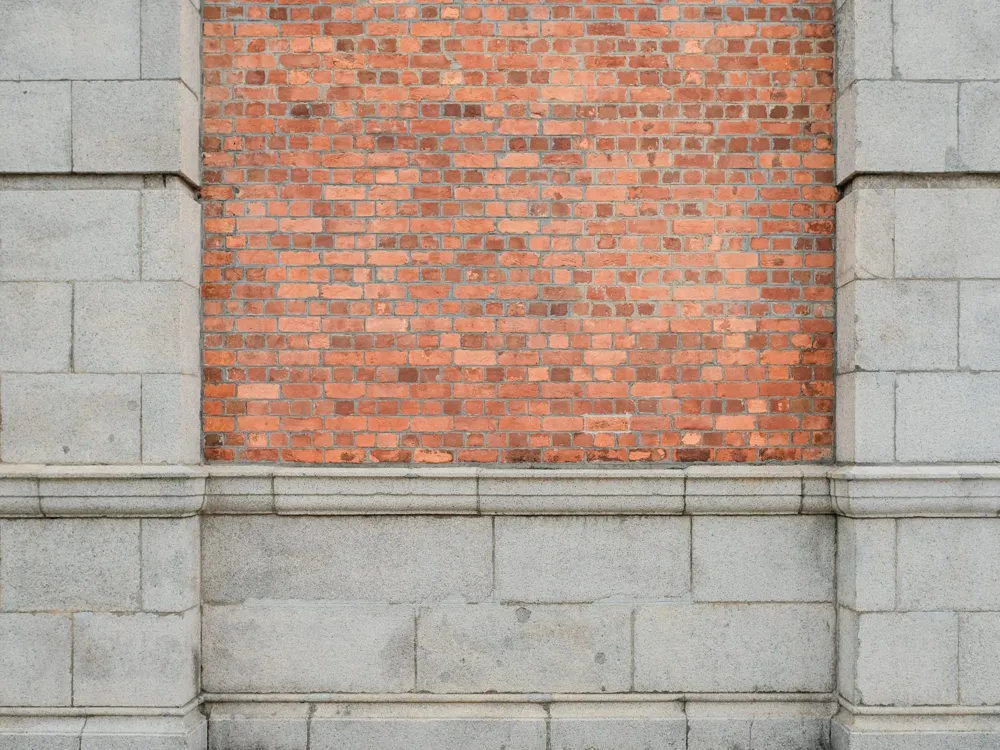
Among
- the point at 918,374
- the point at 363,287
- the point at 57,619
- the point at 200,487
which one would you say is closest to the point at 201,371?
the point at 200,487

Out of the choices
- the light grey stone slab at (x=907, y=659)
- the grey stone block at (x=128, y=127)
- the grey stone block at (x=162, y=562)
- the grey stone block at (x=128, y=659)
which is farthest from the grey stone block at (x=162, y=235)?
the light grey stone slab at (x=907, y=659)

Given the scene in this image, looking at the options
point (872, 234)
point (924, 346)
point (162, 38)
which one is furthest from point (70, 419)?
point (924, 346)

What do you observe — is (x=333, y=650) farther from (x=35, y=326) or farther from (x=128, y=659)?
(x=35, y=326)

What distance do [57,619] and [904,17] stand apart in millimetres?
5153

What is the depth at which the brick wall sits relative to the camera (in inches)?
173

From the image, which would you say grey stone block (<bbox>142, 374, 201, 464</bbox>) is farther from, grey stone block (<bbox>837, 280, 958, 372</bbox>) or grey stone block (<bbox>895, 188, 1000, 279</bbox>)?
grey stone block (<bbox>895, 188, 1000, 279</bbox>)

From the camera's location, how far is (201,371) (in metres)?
4.43

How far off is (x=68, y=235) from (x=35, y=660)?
6.92 feet

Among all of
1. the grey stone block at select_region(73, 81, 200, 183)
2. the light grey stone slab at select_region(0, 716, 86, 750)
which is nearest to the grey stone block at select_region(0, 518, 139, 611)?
the light grey stone slab at select_region(0, 716, 86, 750)

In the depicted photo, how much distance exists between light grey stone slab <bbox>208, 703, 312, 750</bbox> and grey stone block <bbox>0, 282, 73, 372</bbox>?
1.96 meters

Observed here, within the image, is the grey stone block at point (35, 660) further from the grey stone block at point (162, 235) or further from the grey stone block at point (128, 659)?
the grey stone block at point (162, 235)

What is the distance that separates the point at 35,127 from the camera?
13.7ft

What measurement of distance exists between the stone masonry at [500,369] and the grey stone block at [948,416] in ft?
0.06

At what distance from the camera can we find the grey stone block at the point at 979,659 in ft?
13.7
